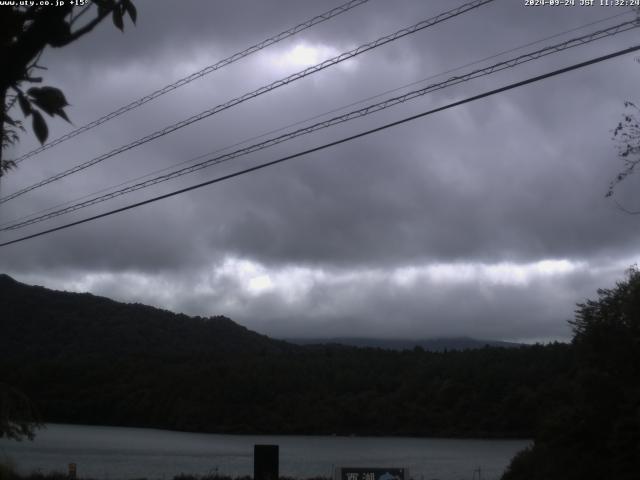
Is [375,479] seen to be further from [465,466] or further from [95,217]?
[465,466]

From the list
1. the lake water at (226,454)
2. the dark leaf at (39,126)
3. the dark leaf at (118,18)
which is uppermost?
the dark leaf at (118,18)

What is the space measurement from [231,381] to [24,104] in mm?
65820

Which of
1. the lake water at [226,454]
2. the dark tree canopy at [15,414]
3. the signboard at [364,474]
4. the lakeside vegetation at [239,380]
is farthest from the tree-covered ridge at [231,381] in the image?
the dark tree canopy at [15,414]

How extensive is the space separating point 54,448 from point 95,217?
98.9ft

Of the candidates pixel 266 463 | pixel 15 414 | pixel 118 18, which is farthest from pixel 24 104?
pixel 266 463

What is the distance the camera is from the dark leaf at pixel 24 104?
4125 millimetres

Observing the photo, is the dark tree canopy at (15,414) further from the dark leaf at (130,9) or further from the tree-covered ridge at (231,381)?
the tree-covered ridge at (231,381)

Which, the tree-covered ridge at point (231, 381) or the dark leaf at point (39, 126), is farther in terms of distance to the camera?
the tree-covered ridge at point (231, 381)

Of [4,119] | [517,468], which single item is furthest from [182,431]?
[4,119]

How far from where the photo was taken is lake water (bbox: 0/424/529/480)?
35.3 metres

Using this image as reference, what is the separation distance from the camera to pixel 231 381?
68375mm

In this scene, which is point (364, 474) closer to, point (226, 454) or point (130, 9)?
point (130, 9)

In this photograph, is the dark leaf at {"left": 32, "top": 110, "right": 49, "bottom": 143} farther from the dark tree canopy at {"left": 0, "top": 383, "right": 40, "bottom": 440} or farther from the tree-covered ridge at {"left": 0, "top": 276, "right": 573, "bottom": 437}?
the tree-covered ridge at {"left": 0, "top": 276, "right": 573, "bottom": 437}

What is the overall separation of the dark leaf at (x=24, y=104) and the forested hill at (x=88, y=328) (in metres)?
56.2
